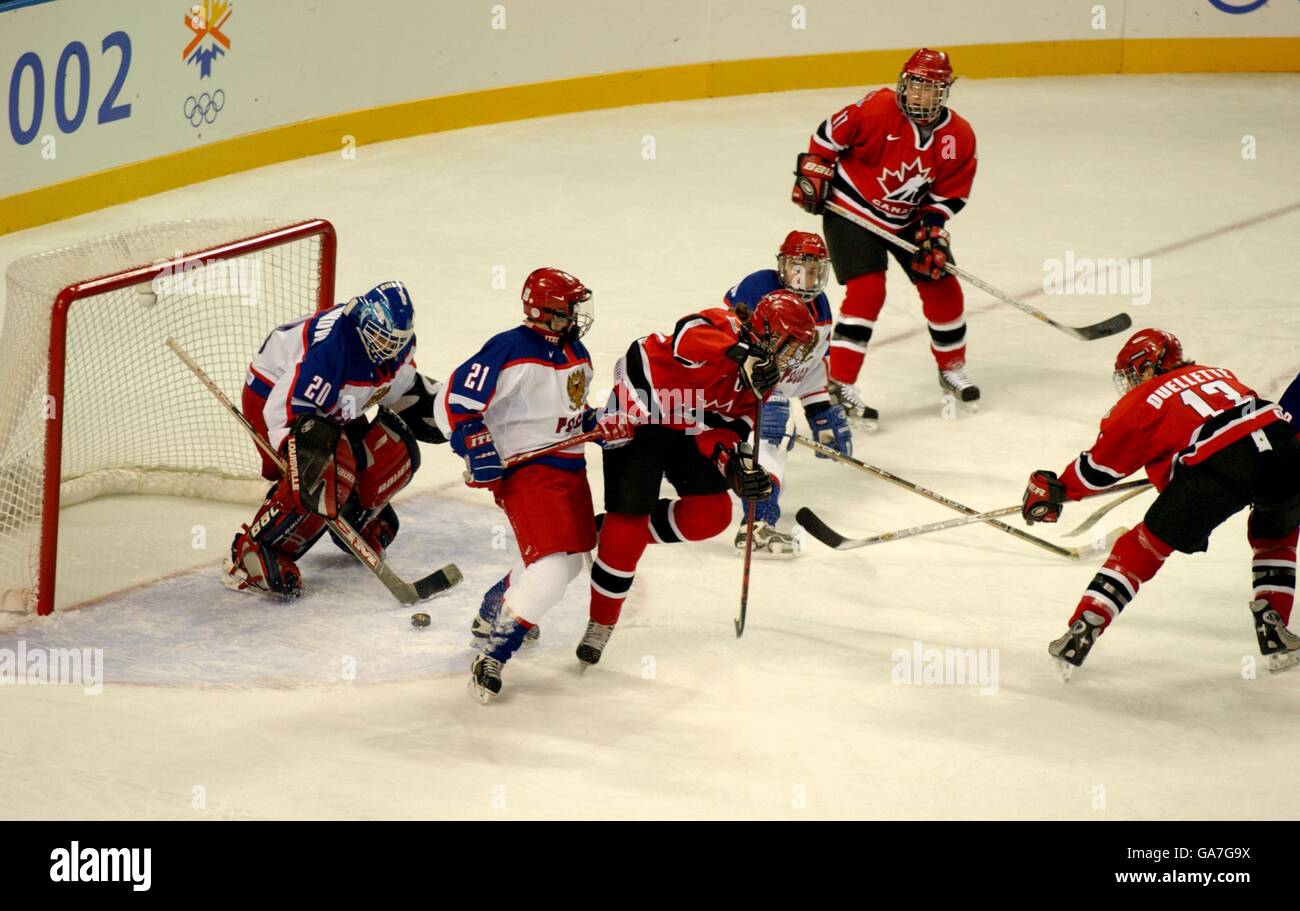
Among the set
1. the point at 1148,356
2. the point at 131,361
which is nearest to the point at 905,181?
the point at 1148,356

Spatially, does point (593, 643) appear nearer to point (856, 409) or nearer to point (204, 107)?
point (856, 409)

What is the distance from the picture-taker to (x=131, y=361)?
514 centimetres

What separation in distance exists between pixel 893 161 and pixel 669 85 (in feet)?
14.4

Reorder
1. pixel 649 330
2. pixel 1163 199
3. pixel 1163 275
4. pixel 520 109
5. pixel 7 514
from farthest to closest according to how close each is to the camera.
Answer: pixel 520 109 < pixel 1163 199 < pixel 1163 275 < pixel 649 330 < pixel 7 514

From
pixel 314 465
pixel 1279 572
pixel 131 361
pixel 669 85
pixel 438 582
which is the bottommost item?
pixel 438 582

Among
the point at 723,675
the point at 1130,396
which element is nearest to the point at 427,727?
the point at 723,675

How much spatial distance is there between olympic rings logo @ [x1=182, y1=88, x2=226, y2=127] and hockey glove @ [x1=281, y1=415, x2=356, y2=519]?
4.10 metres

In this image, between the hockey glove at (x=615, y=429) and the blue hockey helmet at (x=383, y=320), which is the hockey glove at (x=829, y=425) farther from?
the blue hockey helmet at (x=383, y=320)

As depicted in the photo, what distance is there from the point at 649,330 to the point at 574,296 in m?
2.62

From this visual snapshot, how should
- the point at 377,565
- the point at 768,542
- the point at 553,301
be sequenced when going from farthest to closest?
the point at 768,542 → the point at 377,565 → the point at 553,301

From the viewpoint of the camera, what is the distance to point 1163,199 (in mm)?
8344

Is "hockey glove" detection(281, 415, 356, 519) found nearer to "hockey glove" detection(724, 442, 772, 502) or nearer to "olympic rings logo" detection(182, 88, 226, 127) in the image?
"hockey glove" detection(724, 442, 772, 502)

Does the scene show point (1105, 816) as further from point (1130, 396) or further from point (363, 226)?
point (363, 226)

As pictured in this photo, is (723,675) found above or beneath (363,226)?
beneath
